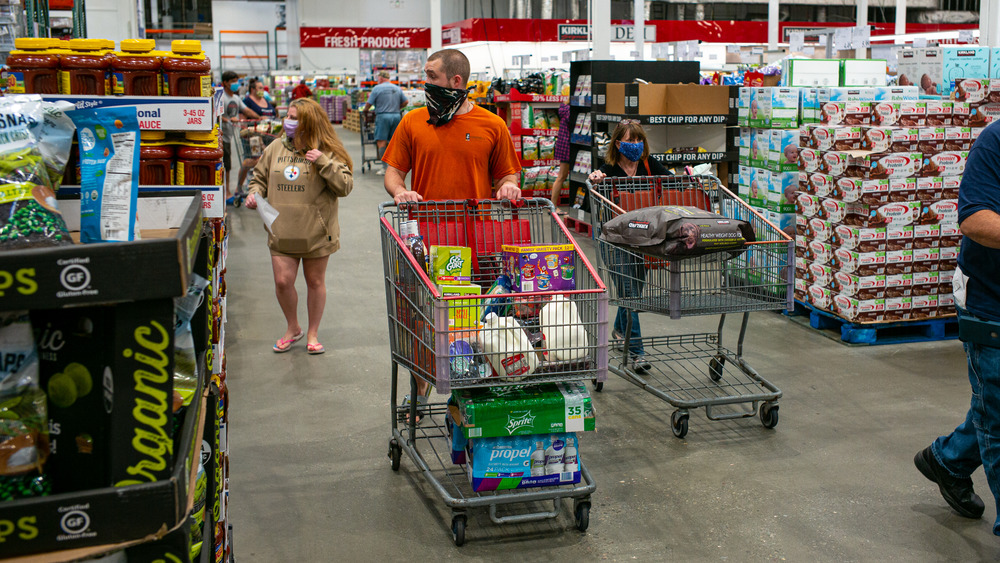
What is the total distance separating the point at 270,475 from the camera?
4039 mm

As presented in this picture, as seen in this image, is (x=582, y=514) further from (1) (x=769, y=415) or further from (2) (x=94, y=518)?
(2) (x=94, y=518)

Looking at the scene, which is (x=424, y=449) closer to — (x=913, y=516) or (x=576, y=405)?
(x=576, y=405)

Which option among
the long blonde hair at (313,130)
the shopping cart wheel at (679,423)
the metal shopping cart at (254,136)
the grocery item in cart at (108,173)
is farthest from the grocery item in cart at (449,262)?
the metal shopping cart at (254,136)

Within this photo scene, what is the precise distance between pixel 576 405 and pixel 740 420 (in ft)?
5.56

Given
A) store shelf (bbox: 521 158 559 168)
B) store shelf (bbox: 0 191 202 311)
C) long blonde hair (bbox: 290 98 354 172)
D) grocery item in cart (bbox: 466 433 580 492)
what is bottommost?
grocery item in cart (bbox: 466 433 580 492)

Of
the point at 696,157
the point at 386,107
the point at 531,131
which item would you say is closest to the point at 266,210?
the point at 696,157

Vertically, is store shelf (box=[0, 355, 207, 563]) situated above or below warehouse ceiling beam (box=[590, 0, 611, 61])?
below

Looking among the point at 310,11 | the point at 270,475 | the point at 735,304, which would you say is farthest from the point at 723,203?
the point at 310,11

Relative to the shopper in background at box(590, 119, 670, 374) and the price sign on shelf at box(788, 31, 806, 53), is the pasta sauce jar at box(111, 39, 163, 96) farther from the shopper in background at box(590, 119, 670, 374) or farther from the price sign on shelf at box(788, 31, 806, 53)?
the price sign on shelf at box(788, 31, 806, 53)

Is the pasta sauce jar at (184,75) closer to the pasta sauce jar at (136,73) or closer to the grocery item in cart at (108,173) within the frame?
the pasta sauce jar at (136,73)

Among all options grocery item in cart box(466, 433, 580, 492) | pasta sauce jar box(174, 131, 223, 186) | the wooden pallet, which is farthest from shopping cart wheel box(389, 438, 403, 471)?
the wooden pallet

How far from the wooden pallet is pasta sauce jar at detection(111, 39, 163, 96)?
4.80 m

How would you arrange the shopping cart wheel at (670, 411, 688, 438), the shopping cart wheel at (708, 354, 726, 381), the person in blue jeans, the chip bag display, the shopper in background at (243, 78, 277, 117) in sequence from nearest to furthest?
1. the person in blue jeans
2. the shopping cart wheel at (670, 411, 688, 438)
3. the shopping cart wheel at (708, 354, 726, 381)
4. the chip bag display
5. the shopper in background at (243, 78, 277, 117)

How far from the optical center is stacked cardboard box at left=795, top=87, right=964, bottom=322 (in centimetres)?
582
